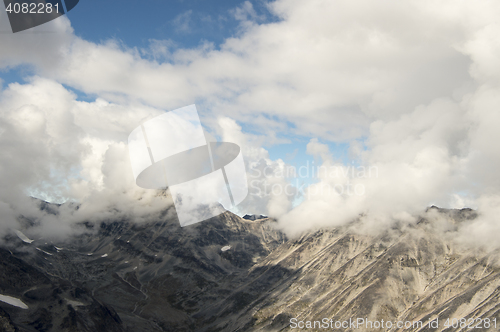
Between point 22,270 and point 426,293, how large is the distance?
869 feet

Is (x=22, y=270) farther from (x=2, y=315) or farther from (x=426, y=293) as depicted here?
(x=426, y=293)

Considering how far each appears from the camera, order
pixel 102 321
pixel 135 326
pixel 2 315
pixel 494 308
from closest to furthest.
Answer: pixel 2 315, pixel 494 308, pixel 102 321, pixel 135 326

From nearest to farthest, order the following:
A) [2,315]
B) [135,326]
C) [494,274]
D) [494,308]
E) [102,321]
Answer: [2,315] < [494,308] < [102,321] < [494,274] < [135,326]

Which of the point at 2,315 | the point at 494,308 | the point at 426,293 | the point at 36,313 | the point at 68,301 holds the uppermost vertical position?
the point at 2,315

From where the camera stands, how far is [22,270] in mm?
193375

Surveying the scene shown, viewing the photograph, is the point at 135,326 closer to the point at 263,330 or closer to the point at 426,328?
the point at 263,330

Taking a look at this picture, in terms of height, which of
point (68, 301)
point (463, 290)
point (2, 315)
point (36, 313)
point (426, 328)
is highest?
point (2, 315)

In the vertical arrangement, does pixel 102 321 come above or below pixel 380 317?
above

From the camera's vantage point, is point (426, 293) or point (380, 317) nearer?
point (380, 317)

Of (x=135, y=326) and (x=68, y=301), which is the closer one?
(x=68, y=301)

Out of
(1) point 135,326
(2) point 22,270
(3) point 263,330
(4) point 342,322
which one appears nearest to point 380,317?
(4) point 342,322

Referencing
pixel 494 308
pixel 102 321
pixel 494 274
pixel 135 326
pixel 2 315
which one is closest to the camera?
pixel 2 315

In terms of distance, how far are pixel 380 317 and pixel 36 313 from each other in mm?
189004

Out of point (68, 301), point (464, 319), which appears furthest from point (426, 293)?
point (68, 301)
